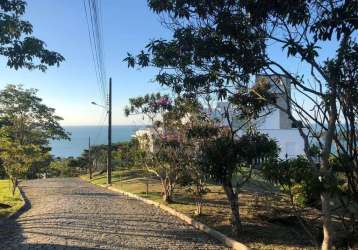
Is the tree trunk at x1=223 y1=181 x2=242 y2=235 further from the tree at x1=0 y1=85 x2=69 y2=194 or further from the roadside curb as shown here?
the tree at x1=0 y1=85 x2=69 y2=194

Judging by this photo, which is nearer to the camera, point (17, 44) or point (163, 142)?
point (17, 44)

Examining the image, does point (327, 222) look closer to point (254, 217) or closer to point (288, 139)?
point (254, 217)

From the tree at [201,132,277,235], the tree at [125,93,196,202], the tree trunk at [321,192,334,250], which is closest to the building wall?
the tree at [125,93,196,202]

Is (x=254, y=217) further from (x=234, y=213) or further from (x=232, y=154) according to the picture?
(x=232, y=154)

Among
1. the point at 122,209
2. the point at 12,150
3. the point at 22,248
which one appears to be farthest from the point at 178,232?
the point at 12,150

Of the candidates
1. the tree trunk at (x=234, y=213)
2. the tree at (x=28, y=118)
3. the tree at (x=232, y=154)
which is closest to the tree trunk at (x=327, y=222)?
the tree at (x=232, y=154)

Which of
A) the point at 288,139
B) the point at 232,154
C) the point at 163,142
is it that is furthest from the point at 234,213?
the point at 288,139

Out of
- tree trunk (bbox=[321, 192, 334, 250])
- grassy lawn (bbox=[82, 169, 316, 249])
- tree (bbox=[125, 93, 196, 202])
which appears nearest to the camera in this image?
tree trunk (bbox=[321, 192, 334, 250])

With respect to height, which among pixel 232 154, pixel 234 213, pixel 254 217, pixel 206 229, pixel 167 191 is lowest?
pixel 206 229

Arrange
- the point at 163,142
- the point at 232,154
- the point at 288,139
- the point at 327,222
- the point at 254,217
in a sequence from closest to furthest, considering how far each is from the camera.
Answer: the point at 327,222
the point at 232,154
the point at 254,217
the point at 163,142
the point at 288,139

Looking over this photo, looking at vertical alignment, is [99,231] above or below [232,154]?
below

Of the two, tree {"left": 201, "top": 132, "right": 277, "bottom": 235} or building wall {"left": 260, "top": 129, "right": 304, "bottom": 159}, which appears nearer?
tree {"left": 201, "top": 132, "right": 277, "bottom": 235}

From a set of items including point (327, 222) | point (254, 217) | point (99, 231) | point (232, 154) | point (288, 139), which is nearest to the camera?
point (327, 222)

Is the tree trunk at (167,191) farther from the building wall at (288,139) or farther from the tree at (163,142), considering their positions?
the building wall at (288,139)
